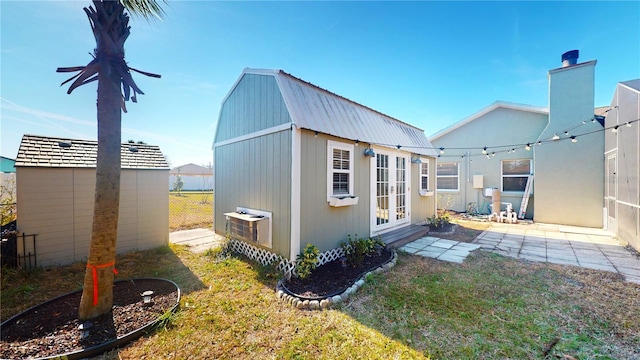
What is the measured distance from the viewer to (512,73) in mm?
8422

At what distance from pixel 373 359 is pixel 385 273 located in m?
2.05

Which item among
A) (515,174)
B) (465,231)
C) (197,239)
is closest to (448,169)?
(515,174)

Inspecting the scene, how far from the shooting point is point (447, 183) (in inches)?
454

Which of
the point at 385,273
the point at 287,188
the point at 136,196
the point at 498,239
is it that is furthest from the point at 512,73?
the point at 136,196

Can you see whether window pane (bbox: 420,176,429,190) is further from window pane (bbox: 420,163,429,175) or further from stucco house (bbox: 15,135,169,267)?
stucco house (bbox: 15,135,169,267)

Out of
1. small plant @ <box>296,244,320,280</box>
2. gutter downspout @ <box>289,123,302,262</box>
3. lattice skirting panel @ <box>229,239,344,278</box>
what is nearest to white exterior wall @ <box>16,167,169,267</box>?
lattice skirting panel @ <box>229,239,344,278</box>

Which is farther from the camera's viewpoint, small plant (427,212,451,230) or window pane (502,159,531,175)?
window pane (502,159,531,175)

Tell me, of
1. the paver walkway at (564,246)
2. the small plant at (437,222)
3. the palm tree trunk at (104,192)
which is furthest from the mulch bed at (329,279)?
the small plant at (437,222)

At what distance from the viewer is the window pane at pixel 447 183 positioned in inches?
445

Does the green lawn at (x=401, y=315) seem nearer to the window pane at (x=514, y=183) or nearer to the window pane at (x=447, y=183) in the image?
the window pane at (x=514, y=183)

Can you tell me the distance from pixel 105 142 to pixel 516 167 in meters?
13.0

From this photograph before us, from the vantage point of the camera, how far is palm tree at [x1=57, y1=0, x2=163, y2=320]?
2.55 meters

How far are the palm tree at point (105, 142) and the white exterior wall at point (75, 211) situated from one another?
2.86m

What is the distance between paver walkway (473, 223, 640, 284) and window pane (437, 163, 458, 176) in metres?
3.98
